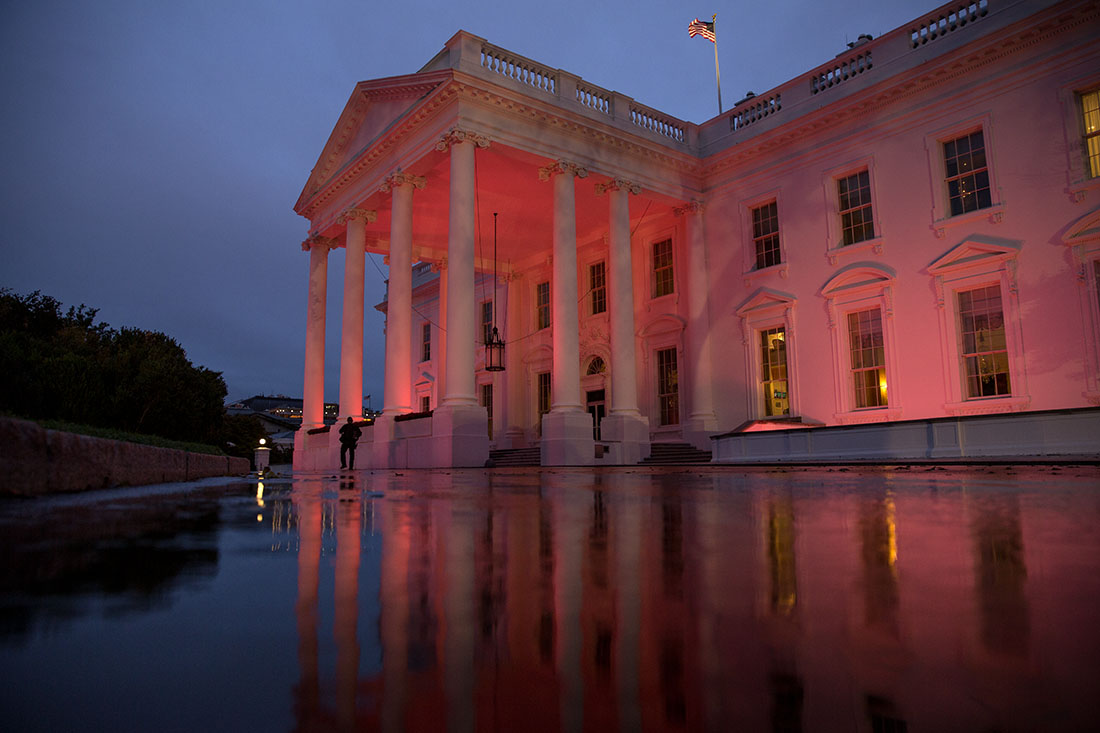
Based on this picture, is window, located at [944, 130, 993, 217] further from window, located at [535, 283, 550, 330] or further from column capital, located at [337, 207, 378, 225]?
column capital, located at [337, 207, 378, 225]

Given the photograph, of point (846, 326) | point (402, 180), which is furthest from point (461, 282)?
point (846, 326)

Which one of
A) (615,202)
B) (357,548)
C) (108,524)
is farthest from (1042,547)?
(615,202)

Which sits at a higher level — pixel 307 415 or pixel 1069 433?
pixel 307 415

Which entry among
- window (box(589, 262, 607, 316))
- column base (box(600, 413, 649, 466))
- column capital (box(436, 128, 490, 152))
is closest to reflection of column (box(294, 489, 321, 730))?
column capital (box(436, 128, 490, 152))

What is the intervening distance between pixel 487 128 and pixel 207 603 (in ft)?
59.7

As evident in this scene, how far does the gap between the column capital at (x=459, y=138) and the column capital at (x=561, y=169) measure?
2162 millimetres

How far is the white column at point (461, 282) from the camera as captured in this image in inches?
666

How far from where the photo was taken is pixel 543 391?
27.6 m

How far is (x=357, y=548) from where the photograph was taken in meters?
1.41

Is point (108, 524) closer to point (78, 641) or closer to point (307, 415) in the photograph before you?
point (78, 641)

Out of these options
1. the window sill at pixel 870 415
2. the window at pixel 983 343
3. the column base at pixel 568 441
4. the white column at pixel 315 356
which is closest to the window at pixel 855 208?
the window at pixel 983 343

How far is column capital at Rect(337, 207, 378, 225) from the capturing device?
22469mm

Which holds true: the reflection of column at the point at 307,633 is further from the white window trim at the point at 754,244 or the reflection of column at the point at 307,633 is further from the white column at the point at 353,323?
the white column at the point at 353,323

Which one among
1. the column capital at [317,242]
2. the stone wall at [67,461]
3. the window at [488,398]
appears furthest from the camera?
the window at [488,398]
